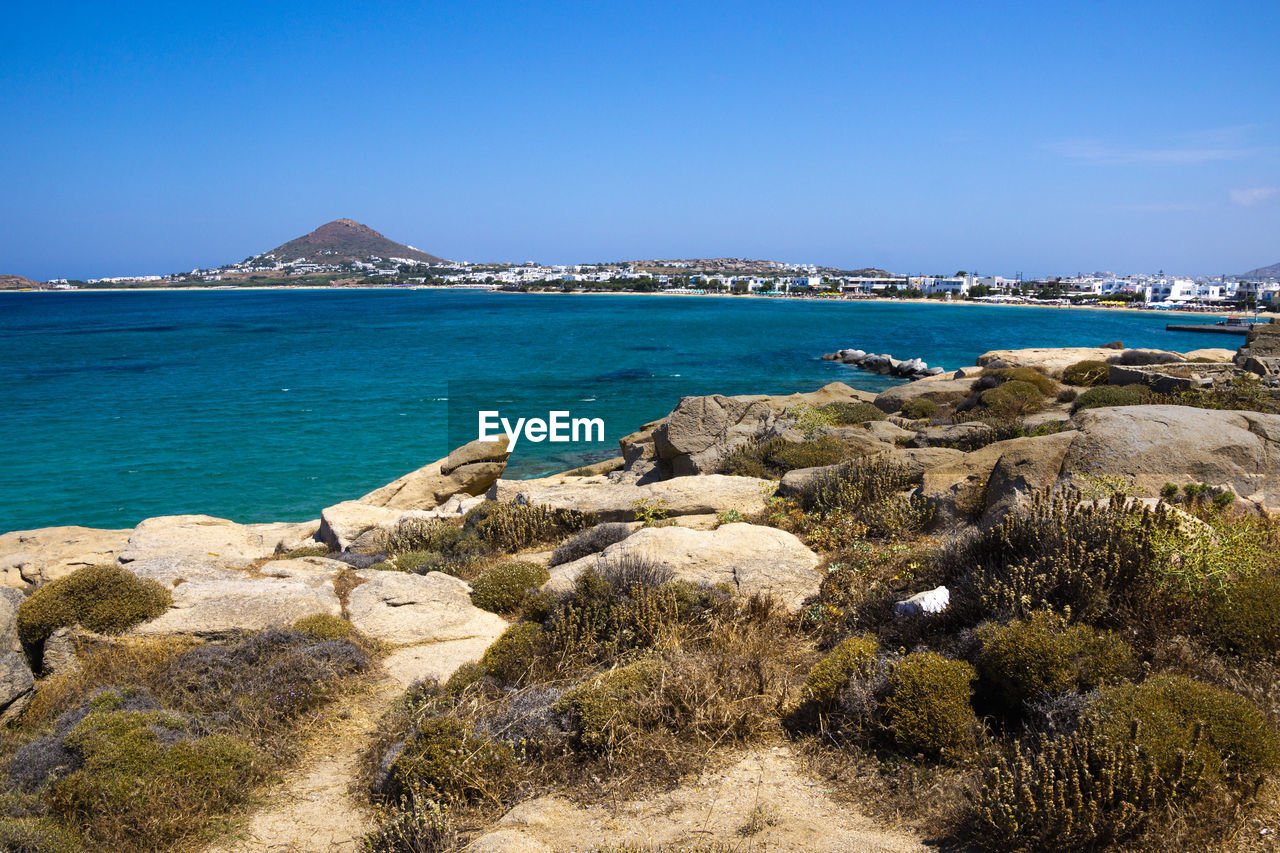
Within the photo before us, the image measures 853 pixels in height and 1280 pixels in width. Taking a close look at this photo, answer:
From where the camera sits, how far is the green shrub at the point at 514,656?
675 cm

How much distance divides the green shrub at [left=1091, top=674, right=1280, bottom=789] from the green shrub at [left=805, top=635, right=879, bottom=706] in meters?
1.60

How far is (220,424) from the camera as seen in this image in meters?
31.0

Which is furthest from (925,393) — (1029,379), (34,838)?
(34,838)

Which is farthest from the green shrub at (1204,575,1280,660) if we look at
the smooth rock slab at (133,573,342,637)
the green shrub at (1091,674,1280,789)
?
the smooth rock slab at (133,573,342,637)

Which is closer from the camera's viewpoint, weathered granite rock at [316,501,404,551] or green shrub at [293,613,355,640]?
green shrub at [293,613,355,640]

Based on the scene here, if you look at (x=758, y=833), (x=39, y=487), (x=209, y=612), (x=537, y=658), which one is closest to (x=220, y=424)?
(x=39, y=487)

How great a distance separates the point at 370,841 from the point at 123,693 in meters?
3.09

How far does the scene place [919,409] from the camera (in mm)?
21953

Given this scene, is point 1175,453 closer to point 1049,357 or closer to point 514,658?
point 514,658

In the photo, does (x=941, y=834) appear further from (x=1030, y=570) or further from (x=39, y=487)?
(x=39, y=487)

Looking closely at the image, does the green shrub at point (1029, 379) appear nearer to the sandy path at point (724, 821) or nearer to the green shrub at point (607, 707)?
the green shrub at point (607, 707)

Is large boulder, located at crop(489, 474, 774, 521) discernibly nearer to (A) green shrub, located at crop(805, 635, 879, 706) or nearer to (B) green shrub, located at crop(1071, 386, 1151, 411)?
(A) green shrub, located at crop(805, 635, 879, 706)

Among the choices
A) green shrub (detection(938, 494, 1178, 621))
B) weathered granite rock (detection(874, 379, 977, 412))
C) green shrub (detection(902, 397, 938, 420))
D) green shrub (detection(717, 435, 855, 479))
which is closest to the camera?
green shrub (detection(938, 494, 1178, 621))

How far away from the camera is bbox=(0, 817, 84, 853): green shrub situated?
458 cm
